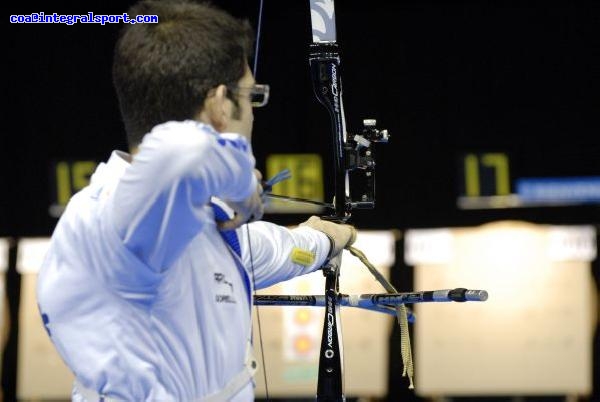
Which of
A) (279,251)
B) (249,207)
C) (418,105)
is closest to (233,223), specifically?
(249,207)

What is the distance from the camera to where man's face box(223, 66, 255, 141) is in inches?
63.4

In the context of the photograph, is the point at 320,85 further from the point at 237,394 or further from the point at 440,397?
the point at 440,397

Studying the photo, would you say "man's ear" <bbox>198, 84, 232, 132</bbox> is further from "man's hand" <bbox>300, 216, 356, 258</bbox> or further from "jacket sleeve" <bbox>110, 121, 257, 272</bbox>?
"man's hand" <bbox>300, 216, 356, 258</bbox>

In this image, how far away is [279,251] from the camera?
2.07 metres

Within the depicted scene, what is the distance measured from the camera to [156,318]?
5.12ft

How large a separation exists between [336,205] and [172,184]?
1.04 metres

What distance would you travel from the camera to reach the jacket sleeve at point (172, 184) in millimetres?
1398

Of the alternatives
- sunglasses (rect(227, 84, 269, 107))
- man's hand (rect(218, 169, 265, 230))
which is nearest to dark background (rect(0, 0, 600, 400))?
sunglasses (rect(227, 84, 269, 107))

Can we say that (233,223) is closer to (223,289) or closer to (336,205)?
(223,289)

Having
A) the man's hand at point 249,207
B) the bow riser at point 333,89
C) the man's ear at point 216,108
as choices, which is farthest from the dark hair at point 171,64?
the bow riser at point 333,89

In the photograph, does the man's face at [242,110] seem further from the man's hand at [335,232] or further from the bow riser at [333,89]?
the bow riser at [333,89]

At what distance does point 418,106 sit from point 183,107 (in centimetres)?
493

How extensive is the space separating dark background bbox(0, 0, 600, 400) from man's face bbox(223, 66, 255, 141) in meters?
4.55

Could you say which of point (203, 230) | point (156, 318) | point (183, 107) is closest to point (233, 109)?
point (183, 107)
